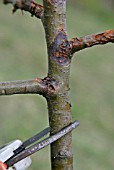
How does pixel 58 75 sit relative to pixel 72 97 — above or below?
above

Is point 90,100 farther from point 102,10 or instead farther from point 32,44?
point 102,10

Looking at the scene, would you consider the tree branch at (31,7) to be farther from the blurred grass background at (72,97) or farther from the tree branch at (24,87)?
the blurred grass background at (72,97)

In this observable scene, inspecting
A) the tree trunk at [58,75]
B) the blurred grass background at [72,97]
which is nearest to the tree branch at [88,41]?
the tree trunk at [58,75]

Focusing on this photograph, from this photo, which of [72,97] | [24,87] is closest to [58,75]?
[24,87]

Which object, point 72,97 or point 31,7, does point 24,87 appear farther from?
point 72,97

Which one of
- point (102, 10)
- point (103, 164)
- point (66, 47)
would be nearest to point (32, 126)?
point (103, 164)

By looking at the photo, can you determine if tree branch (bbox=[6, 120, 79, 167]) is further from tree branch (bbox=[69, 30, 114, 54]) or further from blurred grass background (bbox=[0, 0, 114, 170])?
blurred grass background (bbox=[0, 0, 114, 170])
